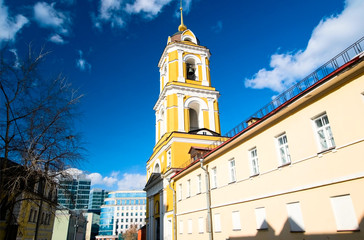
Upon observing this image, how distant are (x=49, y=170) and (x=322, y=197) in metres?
9.69

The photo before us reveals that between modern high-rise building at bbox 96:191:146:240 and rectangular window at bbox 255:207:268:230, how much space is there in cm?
10379

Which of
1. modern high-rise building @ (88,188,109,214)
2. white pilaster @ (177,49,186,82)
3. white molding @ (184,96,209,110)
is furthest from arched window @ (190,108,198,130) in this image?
modern high-rise building @ (88,188,109,214)

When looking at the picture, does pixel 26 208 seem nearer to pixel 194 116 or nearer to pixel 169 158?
pixel 169 158

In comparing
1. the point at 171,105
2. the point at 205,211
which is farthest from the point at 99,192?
the point at 205,211

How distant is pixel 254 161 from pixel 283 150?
7.20 feet

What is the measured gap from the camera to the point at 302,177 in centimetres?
994

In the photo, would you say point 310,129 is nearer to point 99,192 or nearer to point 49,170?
point 49,170

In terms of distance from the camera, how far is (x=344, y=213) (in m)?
8.18

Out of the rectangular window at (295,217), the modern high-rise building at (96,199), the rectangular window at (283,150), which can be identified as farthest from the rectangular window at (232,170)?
the modern high-rise building at (96,199)

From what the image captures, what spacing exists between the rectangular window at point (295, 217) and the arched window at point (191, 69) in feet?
84.1

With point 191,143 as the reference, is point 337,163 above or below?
below

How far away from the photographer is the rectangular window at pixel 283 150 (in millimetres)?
11078

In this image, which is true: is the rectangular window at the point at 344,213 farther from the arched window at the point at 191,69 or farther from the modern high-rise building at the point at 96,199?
the modern high-rise building at the point at 96,199

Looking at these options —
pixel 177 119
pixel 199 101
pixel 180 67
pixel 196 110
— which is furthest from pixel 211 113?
pixel 180 67
